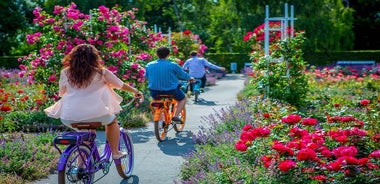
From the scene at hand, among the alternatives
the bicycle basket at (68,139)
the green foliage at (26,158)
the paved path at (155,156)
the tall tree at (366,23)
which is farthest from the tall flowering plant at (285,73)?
the tall tree at (366,23)

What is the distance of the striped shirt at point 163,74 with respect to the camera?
9367 millimetres

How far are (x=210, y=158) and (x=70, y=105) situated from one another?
5.54 ft

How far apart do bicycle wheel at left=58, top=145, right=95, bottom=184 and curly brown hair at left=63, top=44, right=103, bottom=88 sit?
23.4 inches

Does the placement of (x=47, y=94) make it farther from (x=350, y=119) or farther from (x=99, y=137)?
(x=350, y=119)

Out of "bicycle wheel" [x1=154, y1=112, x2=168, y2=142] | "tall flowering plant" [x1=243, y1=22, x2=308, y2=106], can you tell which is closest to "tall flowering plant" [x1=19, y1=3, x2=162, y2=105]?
"tall flowering plant" [x1=243, y1=22, x2=308, y2=106]

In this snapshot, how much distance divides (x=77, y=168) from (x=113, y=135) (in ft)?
2.18

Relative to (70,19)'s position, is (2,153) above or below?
below

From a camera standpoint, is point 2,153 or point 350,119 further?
point 2,153

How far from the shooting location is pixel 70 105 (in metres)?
5.61

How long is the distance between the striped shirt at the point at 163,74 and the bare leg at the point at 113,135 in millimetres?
3345

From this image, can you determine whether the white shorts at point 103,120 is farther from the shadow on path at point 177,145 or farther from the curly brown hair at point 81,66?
the shadow on path at point 177,145

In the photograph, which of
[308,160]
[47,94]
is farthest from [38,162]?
[47,94]

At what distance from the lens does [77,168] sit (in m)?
5.46

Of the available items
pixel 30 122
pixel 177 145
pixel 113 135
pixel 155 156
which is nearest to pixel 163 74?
pixel 177 145
